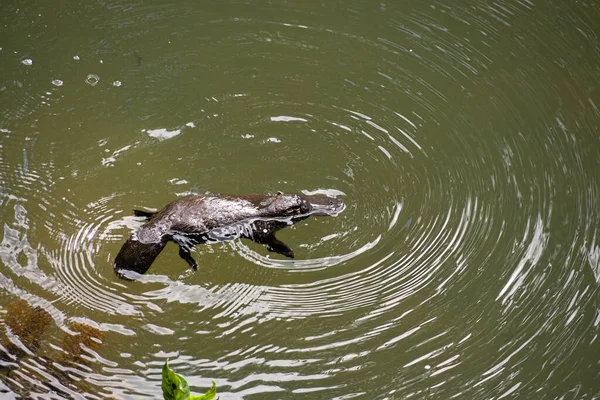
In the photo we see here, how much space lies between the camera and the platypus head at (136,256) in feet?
14.2

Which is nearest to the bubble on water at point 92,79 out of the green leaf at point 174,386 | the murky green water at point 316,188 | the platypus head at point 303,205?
the murky green water at point 316,188

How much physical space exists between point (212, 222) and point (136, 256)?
1.71 ft

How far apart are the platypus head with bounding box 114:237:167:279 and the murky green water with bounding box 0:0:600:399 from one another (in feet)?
0.47

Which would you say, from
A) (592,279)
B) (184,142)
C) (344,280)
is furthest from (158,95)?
(592,279)

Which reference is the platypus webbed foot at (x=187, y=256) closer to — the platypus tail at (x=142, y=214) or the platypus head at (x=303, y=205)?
the platypus tail at (x=142, y=214)

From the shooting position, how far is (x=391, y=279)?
15.2 ft

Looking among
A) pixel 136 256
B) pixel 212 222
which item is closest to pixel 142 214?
pixel 136 256

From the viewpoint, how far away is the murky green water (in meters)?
4.26

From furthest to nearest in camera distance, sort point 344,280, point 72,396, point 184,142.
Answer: point 184,142
point 344,280
point 72,396

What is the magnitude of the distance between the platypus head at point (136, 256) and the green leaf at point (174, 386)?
1204 mm

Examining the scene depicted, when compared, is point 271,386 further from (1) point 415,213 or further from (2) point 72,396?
(1) point 415,213

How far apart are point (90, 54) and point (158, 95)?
821mm

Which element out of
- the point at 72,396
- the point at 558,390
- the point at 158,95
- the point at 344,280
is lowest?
the point at 72,396

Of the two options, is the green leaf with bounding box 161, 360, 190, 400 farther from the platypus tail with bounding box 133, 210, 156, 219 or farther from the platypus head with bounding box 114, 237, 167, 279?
the platypus tail with bounding box 133, 210, 156, 219
